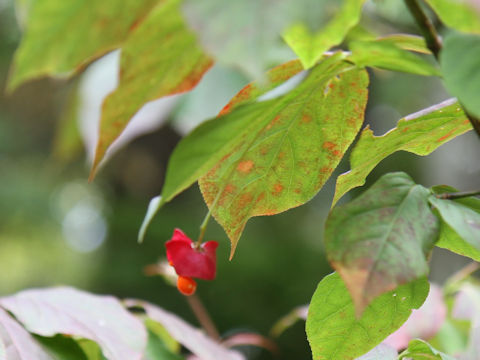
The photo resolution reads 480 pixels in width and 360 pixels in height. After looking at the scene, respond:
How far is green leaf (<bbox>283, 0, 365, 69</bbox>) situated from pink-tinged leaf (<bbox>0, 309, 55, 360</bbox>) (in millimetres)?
258

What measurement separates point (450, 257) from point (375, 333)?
134cm

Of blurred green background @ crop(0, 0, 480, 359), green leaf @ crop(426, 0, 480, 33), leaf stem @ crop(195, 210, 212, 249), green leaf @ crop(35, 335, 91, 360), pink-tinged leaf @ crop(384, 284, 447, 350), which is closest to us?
green leaf @ crop(426, 0, 480, 33)

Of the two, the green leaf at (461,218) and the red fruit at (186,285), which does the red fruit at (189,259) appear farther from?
the green leaf at (461,218)

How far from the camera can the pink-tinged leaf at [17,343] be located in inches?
15.0

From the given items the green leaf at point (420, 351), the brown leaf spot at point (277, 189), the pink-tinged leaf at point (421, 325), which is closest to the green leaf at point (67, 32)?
the brown leaf spot at point (277, 189)

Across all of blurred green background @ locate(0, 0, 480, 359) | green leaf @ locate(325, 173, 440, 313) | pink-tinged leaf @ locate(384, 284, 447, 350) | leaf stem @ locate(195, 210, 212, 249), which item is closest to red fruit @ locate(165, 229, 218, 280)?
leaf stem @ locate(195, 210, 212, 249)

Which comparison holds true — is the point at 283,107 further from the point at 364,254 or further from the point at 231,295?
the point at 231,295

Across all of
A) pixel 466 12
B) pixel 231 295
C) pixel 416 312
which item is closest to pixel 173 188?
pixel 466 12

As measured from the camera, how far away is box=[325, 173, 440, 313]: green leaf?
243 mm

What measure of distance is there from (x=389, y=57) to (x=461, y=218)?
0.28ft

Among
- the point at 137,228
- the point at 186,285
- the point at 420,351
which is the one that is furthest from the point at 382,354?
the point at 137,228

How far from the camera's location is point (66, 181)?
4.12 metres

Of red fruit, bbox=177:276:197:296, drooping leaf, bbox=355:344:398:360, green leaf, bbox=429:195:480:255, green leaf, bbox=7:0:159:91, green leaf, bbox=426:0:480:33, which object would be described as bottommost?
drooping leaf, bbox=355:344:398:360

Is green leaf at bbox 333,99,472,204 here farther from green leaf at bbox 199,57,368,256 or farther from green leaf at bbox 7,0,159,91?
green leaf at bbox 7,0,159,91
